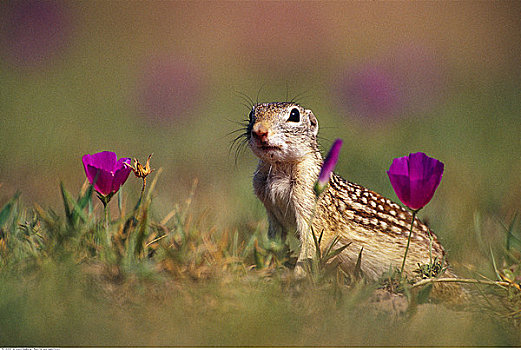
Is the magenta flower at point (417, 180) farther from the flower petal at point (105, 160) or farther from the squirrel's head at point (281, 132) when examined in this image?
the flower petal at point (105, 160)

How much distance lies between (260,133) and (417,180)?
747 millimetres

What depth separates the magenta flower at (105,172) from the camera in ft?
7.66

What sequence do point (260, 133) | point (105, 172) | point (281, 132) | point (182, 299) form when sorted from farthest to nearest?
1. point (281, 132)
2. point (260, 133)
3. point (105, 172)
4. point (182, 299)

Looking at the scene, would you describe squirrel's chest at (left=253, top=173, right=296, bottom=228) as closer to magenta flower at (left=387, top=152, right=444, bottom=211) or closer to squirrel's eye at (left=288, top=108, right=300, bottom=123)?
squirrel's eye at (left=288, top=108, right=300, bottom=123)

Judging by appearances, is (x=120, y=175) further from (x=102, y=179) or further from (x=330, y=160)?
(x=330, y=160)

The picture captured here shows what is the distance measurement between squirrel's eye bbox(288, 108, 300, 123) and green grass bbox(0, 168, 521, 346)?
63 centimetres

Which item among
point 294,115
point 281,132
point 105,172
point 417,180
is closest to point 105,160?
point 105,172

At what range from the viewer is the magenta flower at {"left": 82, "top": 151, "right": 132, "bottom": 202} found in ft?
7.66

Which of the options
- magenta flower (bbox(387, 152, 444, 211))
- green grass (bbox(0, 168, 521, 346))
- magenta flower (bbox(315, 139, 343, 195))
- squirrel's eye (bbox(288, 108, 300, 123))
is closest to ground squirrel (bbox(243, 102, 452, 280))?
squirrel's eye (bbox(288, 108, 300, 123))

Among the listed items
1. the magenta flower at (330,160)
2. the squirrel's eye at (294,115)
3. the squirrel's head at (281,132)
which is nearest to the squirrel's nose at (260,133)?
the squirrel's head at (281,132)

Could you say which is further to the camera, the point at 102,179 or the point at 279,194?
the point at 279,194

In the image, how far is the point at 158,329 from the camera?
6.66 feet

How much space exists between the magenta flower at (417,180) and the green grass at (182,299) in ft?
1.25

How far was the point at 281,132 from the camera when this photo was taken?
112 inches
